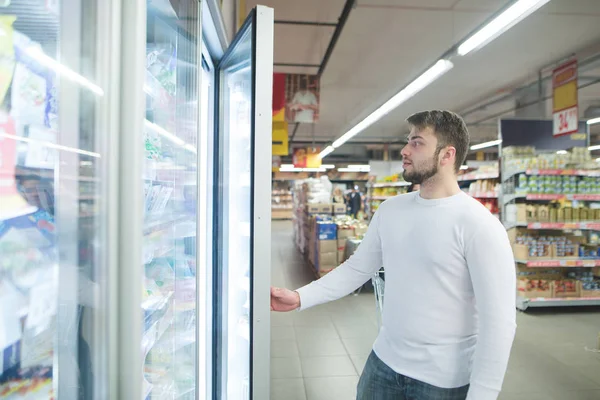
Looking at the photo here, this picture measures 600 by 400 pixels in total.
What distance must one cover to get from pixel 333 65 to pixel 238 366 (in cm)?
832

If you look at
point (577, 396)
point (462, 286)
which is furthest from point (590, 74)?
point (462, 286)

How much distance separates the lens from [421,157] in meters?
1.60

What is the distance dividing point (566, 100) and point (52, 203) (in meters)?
8.47

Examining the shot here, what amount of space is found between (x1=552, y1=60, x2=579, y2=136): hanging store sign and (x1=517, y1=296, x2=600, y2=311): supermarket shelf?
3.00 m

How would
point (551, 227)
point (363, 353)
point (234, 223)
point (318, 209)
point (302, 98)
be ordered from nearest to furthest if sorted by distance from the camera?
point (234, 223)
point (363, 353)
point (551, 227)
point (302, 98)
point (318, 209)

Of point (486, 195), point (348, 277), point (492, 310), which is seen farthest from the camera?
point (486, 195)

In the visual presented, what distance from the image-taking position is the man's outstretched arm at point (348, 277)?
1834 millimetres

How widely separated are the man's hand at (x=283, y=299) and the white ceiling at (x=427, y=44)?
197 inches

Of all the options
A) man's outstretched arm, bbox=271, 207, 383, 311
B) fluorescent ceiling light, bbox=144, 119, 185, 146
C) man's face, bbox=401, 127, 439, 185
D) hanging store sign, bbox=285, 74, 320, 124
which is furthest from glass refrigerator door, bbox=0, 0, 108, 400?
hanging store sign, bbox=285, 74, 320, 124

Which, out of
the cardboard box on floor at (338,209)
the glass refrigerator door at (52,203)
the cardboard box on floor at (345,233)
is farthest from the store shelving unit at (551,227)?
the glass refrigerator door at (52,203)

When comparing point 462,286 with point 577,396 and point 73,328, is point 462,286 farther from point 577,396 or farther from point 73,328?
point 577,396

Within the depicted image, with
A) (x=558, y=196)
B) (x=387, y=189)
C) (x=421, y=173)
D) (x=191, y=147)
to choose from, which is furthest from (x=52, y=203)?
(x=387, y=189)

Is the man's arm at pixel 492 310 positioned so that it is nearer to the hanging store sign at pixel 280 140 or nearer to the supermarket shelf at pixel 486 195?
the supermarket shelf at pixel 486 195

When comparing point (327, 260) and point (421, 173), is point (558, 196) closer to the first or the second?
point (327, 260)
